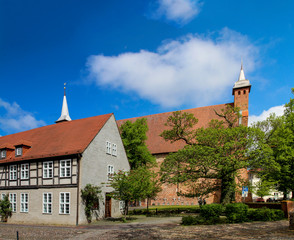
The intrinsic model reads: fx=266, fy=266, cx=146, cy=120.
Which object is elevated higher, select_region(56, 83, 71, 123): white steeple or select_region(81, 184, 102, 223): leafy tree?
select_region(56, 83, 71, 123): white steeple

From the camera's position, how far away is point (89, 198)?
21969mm

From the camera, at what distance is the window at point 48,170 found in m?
23.0

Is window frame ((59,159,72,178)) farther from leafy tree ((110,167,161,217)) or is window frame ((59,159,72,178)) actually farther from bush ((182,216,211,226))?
bush ((182,216,211,226))

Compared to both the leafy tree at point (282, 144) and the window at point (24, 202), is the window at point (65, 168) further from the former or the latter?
the leafy tree at point (282, 144)

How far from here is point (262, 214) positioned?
19.2 m

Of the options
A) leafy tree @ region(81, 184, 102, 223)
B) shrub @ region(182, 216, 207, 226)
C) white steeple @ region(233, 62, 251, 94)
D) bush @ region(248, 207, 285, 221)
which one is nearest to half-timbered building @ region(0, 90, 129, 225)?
leafy tree @ region(81, 184, 102, 223)

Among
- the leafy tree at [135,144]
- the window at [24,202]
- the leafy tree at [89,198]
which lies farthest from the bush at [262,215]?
the window at [24,202]

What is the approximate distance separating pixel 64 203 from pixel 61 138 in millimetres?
6723

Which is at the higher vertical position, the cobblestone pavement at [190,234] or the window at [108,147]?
the window at [108,147]

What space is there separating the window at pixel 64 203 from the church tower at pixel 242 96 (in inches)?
1133

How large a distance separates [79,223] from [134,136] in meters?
15.2

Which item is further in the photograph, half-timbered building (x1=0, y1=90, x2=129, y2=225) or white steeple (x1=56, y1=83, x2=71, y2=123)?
white steeple (x1=56, y1=83, x2=71, y2=123)

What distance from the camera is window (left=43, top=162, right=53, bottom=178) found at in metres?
23.0

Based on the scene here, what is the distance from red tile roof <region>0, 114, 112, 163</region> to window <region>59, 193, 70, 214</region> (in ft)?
11.3
